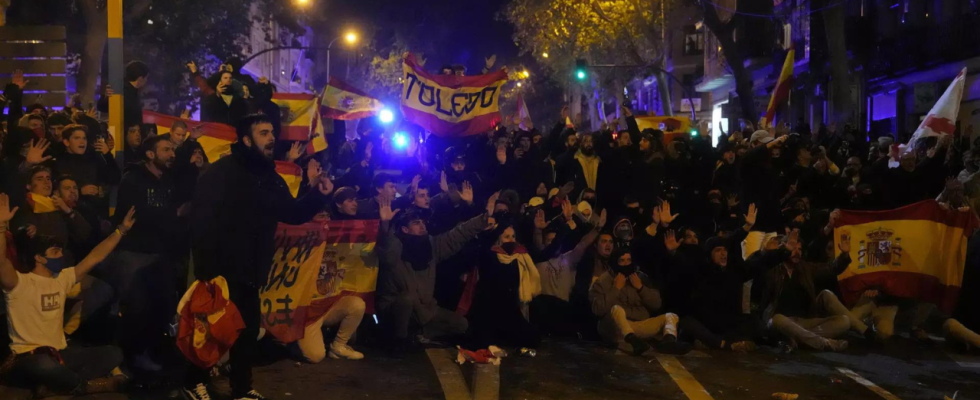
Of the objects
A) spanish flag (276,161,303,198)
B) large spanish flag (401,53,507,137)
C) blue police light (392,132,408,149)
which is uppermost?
large spanish flag (401,53,507,137)

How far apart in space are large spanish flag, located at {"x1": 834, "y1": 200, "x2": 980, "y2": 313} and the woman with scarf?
326cm

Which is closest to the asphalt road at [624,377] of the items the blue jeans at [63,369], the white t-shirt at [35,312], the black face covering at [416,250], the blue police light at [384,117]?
the blue jeans at [63,369]

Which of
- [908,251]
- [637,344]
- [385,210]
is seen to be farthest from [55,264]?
[908,251]

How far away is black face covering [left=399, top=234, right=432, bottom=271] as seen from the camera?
852 centimetres

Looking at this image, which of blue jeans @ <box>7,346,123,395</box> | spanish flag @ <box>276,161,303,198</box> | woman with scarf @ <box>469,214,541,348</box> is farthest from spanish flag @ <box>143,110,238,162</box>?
blue jeans @ <box>7,346,123,395</box>

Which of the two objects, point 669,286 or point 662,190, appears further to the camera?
point 662,190

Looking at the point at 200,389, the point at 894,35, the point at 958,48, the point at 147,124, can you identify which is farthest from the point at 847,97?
the point at 200,389

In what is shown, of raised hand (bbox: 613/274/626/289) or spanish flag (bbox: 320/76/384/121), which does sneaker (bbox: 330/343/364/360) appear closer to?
raised hand (bbox: 613/274/626/289)

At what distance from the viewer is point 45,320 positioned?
6598 mm

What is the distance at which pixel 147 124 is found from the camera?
1030 centimetres

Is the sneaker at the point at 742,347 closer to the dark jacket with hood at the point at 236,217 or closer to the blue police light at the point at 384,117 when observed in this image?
the dark jacket with hood at the point at 236,217

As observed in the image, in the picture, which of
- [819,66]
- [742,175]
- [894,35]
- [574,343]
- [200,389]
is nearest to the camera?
[200,389]

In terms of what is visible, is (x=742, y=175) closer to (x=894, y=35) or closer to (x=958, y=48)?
(x=958, y=48)

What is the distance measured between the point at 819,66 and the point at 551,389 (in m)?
29.1
